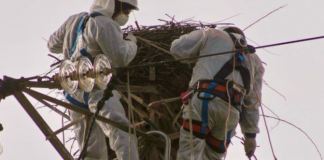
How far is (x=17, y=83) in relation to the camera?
966cm

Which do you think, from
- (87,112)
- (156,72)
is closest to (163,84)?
(156,72)

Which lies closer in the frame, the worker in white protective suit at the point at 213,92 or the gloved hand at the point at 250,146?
→ the worker in white protective suit at the point at 213,92

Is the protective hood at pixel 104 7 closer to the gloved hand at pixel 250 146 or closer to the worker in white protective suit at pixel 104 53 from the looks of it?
the worker in white protective suit at pixel 104 53

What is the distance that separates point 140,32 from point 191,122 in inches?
95.9

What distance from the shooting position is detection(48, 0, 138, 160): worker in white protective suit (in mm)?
11250

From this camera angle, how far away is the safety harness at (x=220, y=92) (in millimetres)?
11500

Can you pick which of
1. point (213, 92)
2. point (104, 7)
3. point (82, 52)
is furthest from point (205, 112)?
point (104, 7)

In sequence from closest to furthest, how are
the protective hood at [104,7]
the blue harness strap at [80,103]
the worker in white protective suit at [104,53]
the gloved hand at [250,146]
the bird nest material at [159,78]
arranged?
the worker in white protective suit at [104,53], the blue harness strap at [80,103], the protective hood at [104,7], the gloved hand at [250,146], the bird nest material at [159,78]

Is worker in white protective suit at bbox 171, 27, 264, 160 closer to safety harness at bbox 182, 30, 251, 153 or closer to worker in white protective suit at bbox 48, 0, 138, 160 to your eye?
safety harness at bbox 182, 30, 251, 153

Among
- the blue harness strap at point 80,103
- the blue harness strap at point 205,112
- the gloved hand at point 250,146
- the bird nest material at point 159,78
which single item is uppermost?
the blue harness strap at point 80,103

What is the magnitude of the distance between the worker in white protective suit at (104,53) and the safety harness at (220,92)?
24.8 inches

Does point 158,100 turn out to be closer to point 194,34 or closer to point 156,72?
point 156,72

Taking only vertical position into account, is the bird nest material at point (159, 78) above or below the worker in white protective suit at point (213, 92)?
below

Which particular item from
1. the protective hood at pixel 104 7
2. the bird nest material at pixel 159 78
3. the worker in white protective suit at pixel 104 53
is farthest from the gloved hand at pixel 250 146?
the protective hood at pixel 104 7
